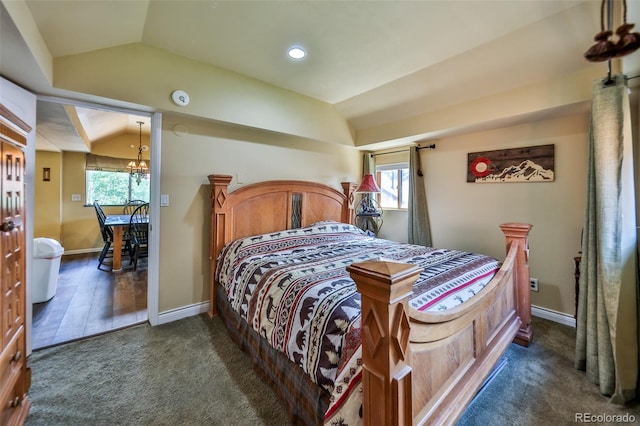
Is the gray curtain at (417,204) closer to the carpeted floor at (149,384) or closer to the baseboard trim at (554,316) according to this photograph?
the baseboard trim at (554,316)

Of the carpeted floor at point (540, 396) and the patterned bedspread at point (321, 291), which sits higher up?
the patterned bedspread at point (321, 291)

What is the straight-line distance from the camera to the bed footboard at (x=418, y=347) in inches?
32.8

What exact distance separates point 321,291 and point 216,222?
1.61 metres

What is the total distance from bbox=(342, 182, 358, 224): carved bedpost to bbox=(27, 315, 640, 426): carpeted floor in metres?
2.23

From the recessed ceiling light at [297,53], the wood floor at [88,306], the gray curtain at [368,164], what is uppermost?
the recessed ceiling light at [297,53]

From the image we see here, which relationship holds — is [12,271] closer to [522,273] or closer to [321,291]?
[321,291]

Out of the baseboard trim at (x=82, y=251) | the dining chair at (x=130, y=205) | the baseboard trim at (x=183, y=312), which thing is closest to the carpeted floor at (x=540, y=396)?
the baseboard trim at (x=183, y=312)

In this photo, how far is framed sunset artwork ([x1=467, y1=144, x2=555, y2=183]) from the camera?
2.62m

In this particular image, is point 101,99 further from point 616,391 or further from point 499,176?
point 616,391

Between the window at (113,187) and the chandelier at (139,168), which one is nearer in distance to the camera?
the chandelier at (139,168)

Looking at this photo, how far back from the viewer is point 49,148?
188 inches

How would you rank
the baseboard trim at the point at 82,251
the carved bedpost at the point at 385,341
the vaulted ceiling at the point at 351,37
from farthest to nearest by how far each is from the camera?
the baseboard trim at the point at 82,251 → the vaulted ceiling at the point at 351,37 → the carved bedpost at the point at 385,341

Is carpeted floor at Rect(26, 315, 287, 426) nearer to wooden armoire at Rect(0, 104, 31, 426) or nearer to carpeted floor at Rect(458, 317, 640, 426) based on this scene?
wooden armoire at Rect(0, 104, 31, 426)

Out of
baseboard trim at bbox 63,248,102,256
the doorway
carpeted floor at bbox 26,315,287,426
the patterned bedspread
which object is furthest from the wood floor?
baseboard trim at bbox 63,248,102,256
